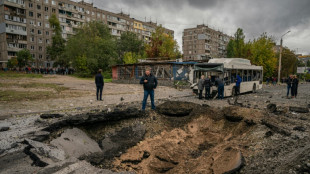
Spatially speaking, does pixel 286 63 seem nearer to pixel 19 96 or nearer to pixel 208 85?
pixel 208 85

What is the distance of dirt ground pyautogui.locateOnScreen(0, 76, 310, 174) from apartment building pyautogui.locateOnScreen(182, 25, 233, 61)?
7527 centimetres

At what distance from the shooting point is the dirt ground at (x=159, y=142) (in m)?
3.74

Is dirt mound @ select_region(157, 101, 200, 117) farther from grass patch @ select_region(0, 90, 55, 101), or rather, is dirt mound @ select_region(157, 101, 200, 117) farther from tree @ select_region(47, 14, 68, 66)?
tree @ select_region(47, 14, 68, 66)

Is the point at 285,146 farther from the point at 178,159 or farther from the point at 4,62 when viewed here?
the point at 4,62

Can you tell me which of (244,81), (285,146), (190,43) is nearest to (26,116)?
(285,146)

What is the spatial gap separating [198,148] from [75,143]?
151 inches

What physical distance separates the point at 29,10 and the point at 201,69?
58.3 metres

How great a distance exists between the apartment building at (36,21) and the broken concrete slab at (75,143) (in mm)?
50769

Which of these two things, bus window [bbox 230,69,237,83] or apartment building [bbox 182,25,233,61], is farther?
apartment building [bbox 182,25,233,61]

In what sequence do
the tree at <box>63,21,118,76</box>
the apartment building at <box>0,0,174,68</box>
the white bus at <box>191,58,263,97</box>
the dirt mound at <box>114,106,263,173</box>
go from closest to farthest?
1. the dirt mound at <box>114,106,263,173</box>
2. the white bus at <box>191,58,263,97</box>
3. the tree at <box>63,21,118,76</box>
4. the apartment building at <box>0,0,174,68</box>

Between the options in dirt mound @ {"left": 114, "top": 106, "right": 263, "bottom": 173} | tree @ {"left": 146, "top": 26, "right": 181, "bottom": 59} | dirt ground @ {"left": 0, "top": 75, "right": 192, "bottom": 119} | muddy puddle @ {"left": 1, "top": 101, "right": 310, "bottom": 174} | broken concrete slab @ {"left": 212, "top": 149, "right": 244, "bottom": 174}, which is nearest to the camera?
broken concrete slab @ {"left": 212, "top": 149, "right": 244, "bottom": 174}

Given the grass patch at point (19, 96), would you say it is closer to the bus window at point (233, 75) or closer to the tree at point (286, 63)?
the bus window at point (233, 75)

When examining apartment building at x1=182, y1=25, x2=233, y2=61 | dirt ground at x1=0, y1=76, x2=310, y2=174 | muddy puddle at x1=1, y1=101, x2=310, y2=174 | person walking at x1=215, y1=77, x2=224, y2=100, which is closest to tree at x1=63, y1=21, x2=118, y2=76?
person walking at x1=215, y1=77, x2=224, y2=100

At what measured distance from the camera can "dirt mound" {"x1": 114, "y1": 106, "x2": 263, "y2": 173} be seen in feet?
14.4
